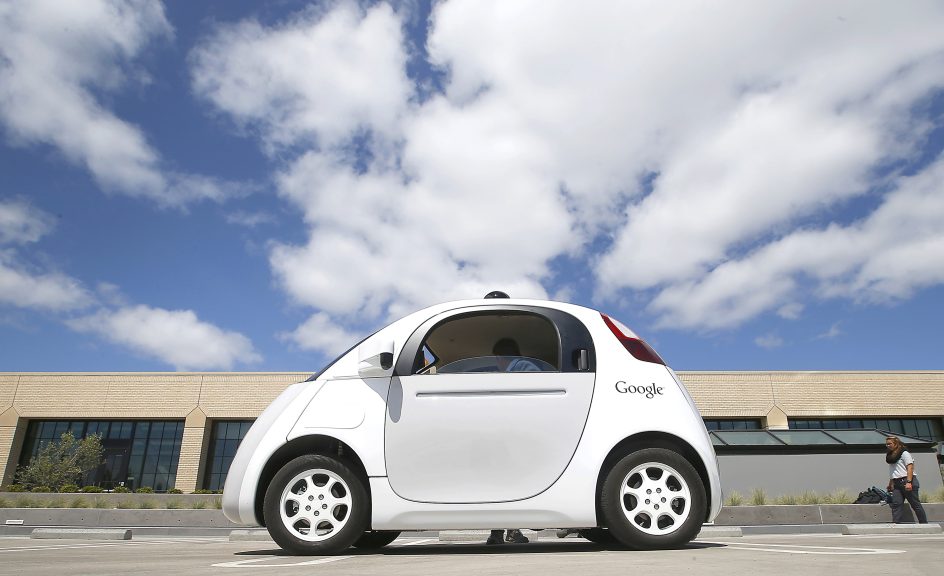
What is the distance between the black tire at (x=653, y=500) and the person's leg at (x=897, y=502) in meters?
8.42

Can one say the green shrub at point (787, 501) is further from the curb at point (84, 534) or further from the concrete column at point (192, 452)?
the concrete column at point (192, 452)

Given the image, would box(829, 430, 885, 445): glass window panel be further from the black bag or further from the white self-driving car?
the white self-driving car

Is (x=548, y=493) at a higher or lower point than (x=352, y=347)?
lower

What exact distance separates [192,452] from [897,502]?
3362 centimetres

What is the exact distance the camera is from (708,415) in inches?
1361

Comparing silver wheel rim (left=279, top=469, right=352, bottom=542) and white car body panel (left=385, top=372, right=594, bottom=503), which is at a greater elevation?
white car body panel (left=385, top=372, right=594, bottom=503)

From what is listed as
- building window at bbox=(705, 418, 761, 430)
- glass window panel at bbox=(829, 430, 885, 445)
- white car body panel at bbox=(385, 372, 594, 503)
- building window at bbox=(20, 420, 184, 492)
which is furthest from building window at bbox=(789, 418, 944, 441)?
white car body panel at bbox=(385, 372, 594, 503)

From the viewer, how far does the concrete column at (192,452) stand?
34469 mm

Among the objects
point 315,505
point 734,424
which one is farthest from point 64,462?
point 734,424

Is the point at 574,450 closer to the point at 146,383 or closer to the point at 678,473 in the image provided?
the point at 678,473

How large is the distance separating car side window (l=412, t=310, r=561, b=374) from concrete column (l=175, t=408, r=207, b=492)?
33719mm

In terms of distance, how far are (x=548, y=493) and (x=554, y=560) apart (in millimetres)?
916

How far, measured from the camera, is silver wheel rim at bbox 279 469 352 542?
389 centimetres

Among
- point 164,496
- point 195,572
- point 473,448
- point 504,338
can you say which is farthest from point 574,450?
point 164,496
